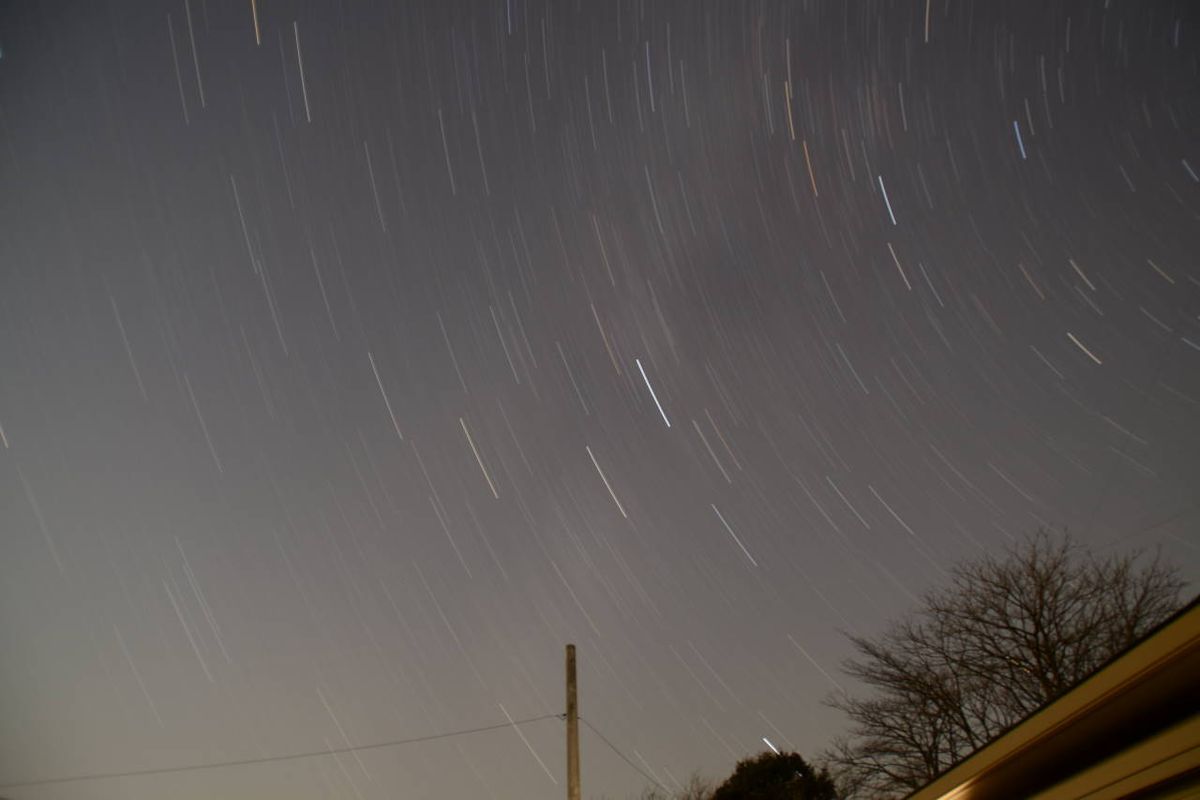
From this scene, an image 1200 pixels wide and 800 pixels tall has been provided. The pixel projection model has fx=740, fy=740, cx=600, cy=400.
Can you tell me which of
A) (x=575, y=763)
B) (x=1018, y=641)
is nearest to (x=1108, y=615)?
(x=1018, y=641)

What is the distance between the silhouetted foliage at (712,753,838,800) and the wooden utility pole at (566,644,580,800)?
1474 centimetres

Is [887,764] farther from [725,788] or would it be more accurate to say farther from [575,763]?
[725,788]

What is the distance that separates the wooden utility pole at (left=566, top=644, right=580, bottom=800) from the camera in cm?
1067

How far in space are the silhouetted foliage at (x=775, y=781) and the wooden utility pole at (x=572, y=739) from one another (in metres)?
14.7

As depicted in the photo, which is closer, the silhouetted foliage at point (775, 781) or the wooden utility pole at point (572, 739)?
the wooden utility pole at point (572, 739)

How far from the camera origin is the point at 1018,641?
14297mm

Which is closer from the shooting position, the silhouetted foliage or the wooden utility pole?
the wooden utility pole

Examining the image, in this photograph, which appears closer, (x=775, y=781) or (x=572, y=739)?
(x=572, y=739)

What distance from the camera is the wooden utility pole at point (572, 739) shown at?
1067 centimetres

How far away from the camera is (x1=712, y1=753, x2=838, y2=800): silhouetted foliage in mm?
23031

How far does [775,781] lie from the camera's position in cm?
2391

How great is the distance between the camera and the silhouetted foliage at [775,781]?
23031 millimetres

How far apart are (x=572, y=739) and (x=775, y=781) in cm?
1605

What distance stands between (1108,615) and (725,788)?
15.0 m
